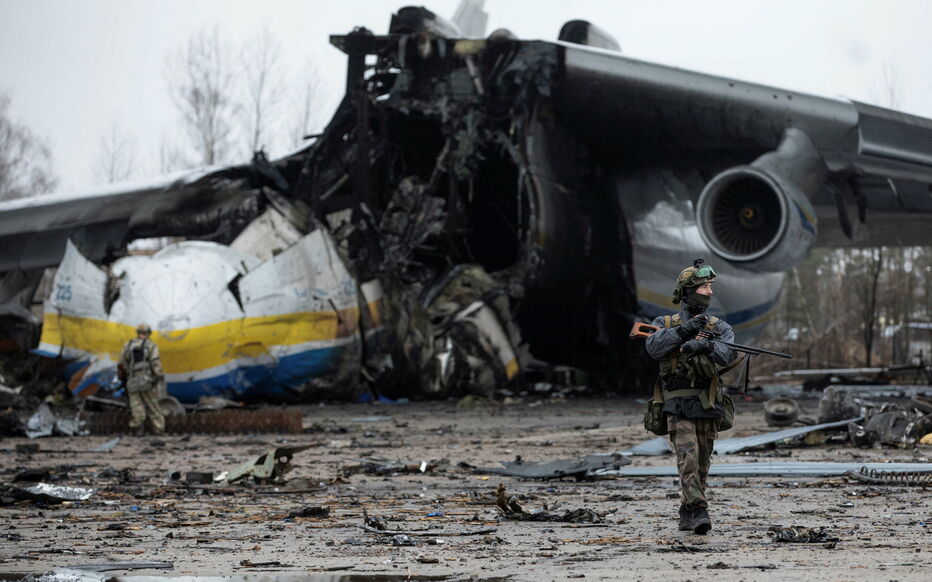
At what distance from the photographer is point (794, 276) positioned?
41.3 m

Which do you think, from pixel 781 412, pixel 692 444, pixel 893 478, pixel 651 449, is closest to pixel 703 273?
pixel 692 444

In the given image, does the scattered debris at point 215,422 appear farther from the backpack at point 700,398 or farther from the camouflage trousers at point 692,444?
the camouflage trousers at point 692,444

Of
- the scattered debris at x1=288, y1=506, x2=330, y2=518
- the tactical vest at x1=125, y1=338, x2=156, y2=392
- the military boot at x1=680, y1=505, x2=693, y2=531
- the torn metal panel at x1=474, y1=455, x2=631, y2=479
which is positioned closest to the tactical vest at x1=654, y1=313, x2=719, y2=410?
the military boot at x1=680, y1=505, x2=693, y2=531

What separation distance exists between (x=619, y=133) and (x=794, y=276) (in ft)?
85.9

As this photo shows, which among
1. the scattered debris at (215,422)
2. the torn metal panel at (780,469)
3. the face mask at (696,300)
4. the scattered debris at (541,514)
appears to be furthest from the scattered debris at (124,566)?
the scattered debris at (215,422)

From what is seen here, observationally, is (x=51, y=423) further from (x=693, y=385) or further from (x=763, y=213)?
(x=693, y=385)

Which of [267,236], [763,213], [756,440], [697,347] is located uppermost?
[763,213]

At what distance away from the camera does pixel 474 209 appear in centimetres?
1797

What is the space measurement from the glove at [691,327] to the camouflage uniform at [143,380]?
827cm

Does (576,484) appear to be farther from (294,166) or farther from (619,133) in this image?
(294,166)

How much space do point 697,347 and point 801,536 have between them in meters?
1.05

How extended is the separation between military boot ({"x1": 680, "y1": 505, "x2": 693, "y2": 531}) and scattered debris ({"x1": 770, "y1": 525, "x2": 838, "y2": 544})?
1.21 ft

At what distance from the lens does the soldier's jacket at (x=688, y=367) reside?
5.75 m

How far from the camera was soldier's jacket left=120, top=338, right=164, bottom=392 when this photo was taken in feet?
41.5
